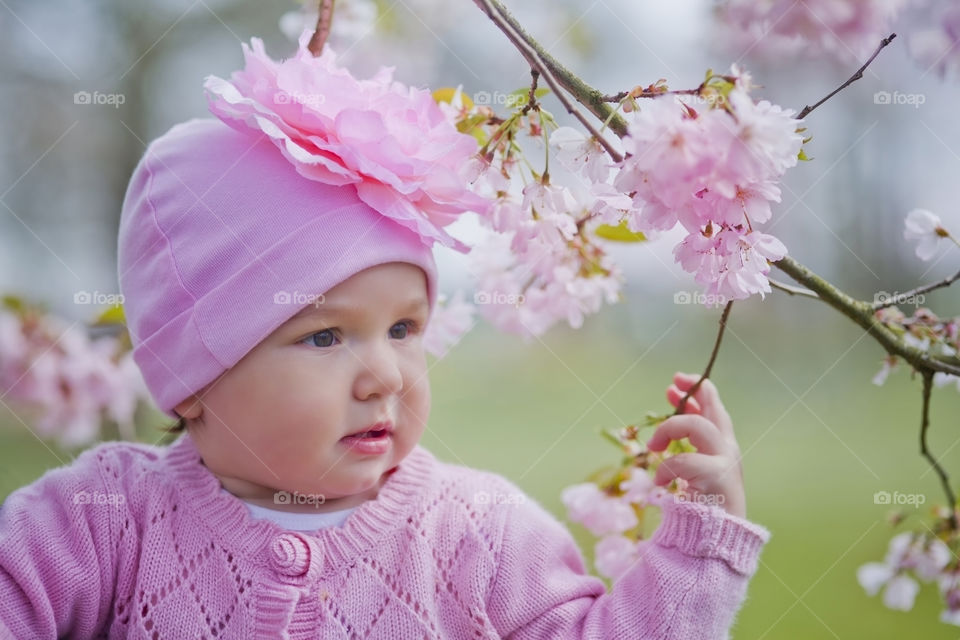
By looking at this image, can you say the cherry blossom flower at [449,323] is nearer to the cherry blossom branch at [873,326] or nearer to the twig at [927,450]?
the cherry blossom branch at [873,326]

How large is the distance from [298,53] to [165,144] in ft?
0.72

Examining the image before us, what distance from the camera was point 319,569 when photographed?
100 centimetres

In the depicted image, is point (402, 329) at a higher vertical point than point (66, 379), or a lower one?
higher

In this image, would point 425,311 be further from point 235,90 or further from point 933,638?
point 933,638

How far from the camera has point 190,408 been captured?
104 centimetres

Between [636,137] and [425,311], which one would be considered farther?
[425,311]

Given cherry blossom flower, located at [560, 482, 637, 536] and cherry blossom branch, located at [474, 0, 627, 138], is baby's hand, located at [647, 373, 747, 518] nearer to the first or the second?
cherry blossom flower, located at [560, 482, 637, 536]

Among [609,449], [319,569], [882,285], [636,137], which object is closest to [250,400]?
[319,569]

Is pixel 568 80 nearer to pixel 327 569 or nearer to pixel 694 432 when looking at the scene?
pixel 694 432

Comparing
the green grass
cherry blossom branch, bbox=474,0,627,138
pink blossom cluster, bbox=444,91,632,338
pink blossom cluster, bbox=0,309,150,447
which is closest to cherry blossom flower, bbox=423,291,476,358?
pink blossom cluster, bbox=444,91,632,338

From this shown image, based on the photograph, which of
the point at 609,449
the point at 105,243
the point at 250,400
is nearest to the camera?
the point at 250,400

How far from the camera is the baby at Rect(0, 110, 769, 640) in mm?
962

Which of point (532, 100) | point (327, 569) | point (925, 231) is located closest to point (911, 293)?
point (925, 231)

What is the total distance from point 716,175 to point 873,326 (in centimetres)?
36
